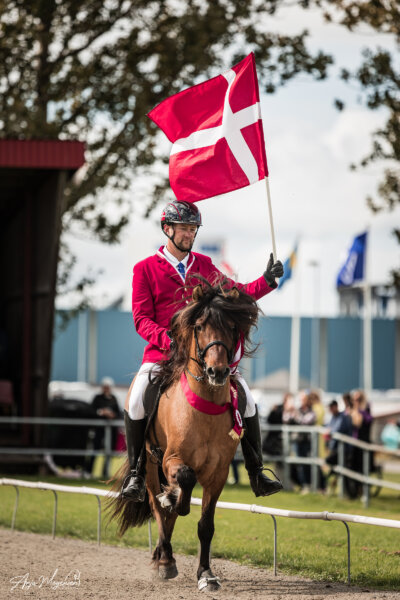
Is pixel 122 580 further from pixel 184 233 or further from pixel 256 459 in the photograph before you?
pixel 184 233

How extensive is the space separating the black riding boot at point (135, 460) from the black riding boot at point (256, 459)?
2.62 ft

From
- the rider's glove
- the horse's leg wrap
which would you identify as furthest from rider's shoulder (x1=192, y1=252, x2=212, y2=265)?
the horse's leg wrap

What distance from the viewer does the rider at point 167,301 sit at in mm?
7145

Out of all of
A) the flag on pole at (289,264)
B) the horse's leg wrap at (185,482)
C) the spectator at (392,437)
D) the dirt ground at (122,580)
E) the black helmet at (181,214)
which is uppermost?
the flag on pole at (289,264)

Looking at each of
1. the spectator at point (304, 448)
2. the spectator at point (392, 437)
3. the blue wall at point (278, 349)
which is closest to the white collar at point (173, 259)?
the spectator at point (304, 448)

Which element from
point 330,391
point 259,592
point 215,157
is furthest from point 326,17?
point 330,391

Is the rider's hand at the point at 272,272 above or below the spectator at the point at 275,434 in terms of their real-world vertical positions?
above

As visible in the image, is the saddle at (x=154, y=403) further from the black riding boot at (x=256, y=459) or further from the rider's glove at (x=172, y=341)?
the rider's glove at (x=172, y=341)

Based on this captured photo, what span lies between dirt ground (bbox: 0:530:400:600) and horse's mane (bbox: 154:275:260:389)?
1.53 m

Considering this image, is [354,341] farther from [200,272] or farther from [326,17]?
[200,272]

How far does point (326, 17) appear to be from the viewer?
18016 millimetres

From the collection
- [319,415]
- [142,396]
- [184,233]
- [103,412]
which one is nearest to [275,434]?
[319,415]

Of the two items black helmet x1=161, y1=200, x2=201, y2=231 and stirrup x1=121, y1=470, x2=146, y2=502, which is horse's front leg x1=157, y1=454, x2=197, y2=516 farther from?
black helmet x1=161, y1=200, x2=201, y2=231

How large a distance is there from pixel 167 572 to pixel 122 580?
0.34 meters
